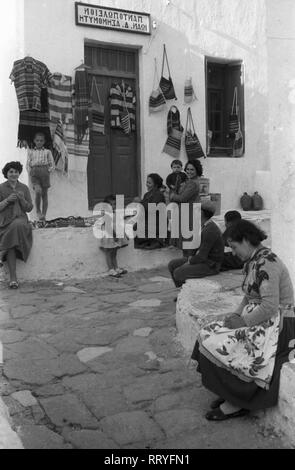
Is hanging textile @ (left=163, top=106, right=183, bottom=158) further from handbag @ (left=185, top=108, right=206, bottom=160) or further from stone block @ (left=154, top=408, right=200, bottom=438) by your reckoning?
stone block @ (left=154, top=408, right=200, bottom=438)

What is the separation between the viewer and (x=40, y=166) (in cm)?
816

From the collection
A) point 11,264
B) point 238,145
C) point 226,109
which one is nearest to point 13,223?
point 11,264

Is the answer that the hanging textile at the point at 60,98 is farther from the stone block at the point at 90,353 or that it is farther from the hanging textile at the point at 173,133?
the stone block at the point at 90,353

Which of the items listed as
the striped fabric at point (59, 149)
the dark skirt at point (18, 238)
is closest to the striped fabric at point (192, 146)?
the striped fabric at point (59, 149)

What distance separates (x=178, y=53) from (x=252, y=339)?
23.8 feet

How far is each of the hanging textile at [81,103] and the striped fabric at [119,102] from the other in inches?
21.9

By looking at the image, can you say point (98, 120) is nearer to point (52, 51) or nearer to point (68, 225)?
point (52, 51)

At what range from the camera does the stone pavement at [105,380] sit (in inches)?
135

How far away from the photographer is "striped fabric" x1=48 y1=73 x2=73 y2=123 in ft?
27.7

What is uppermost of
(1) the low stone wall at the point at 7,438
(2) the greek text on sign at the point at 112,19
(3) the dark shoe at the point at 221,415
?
(2) the greek text on sign at the point at 112,19

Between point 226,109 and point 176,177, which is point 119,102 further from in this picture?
point 226,109

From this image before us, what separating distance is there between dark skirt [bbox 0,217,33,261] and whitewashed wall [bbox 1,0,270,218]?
1.54m

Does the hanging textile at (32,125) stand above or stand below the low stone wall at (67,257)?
above
